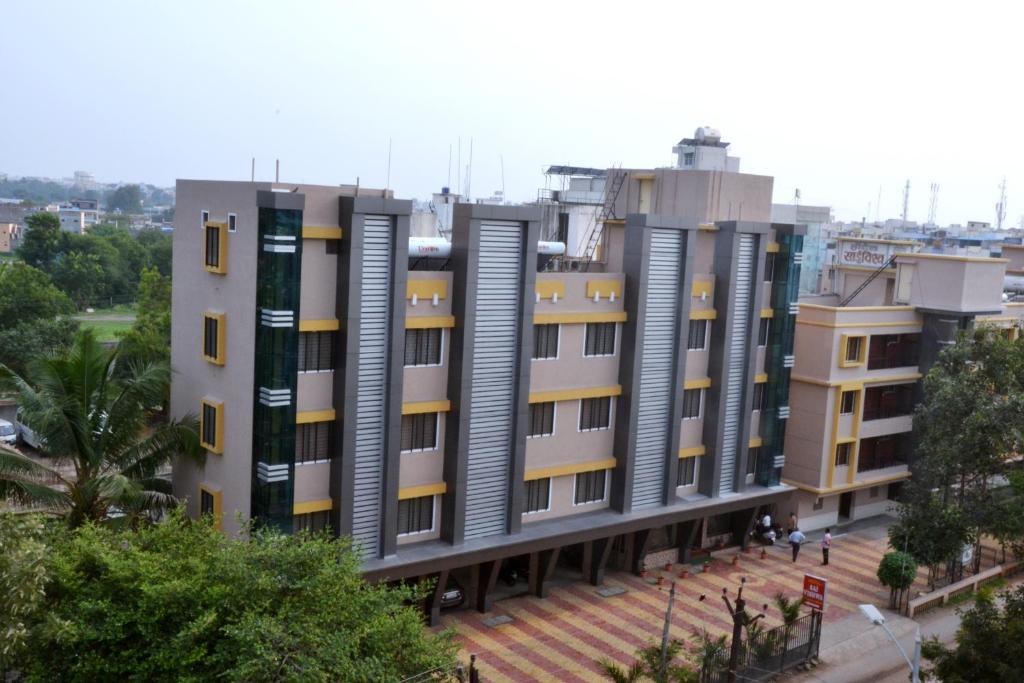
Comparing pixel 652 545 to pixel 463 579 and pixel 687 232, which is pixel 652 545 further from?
pixel 687 232

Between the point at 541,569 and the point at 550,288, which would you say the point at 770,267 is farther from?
the point at 541,569

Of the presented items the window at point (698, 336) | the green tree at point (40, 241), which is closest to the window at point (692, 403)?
the window at point (698, 336)

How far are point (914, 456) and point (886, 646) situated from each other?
1413 centimetres

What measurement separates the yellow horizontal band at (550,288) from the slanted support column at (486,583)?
8636 millimetres

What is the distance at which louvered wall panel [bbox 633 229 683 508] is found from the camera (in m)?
35.9

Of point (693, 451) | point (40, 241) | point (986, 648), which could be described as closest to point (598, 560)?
point (693, 451)

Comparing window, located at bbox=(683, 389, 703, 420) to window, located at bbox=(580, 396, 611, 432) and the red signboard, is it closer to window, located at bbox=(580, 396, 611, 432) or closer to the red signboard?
window, located at bbox=(580, 396, 611, 432)

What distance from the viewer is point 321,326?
28.5m

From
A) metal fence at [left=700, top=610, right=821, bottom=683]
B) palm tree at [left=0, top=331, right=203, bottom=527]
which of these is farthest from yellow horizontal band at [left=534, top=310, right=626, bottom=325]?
Result: palm tree at [left=0, top=331, right=203, bottom=527]

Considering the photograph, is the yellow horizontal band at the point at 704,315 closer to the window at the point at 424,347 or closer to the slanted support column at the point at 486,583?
the window at the point at 424,347

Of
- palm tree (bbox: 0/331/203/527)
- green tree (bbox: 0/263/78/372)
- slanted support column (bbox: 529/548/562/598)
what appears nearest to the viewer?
palm tree (bbox: 0/331/203/527)

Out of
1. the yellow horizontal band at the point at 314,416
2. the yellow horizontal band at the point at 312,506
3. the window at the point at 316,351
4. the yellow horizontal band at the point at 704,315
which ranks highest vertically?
the yellow horizontal band at the point at 704,315

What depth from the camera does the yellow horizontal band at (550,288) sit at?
32.9 metres

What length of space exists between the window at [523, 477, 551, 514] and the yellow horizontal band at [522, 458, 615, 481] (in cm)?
29
